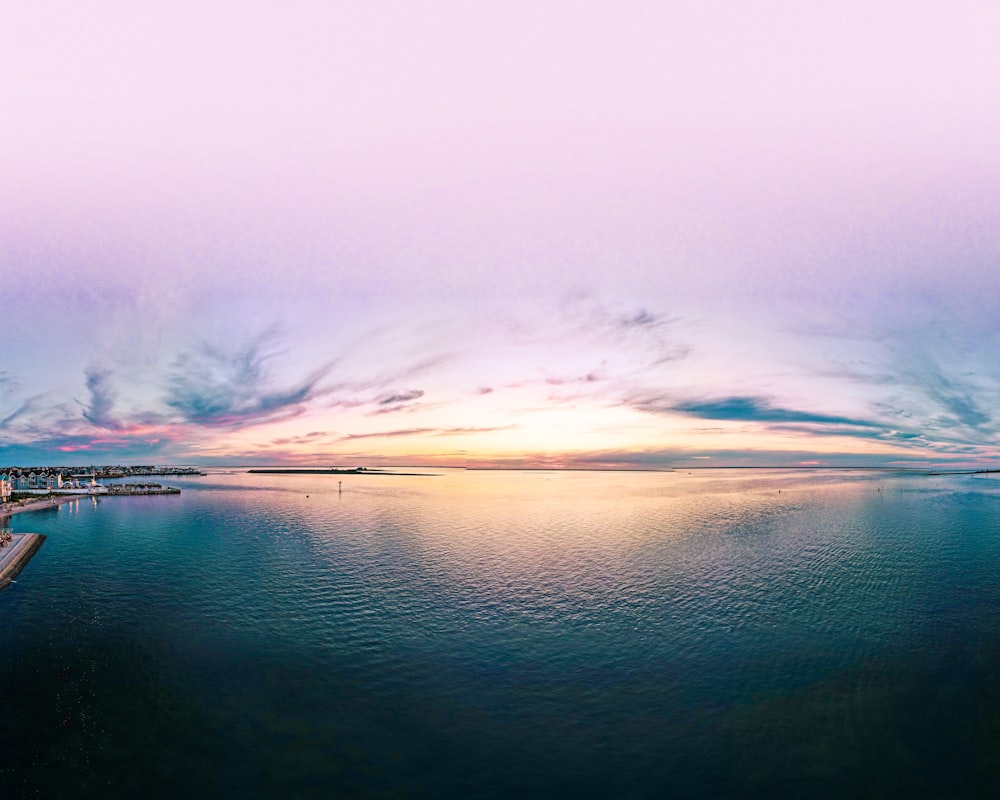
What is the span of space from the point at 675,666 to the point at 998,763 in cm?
1727

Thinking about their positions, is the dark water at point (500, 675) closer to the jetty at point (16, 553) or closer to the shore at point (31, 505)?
the jetty at point (16, 553)

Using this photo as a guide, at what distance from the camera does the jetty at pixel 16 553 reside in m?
60.8

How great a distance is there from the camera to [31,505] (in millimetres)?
132750

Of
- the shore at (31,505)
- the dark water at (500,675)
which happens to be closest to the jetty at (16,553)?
the dark water at (500,675)

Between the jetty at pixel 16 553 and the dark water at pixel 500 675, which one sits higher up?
the jetty at pixel 16 553

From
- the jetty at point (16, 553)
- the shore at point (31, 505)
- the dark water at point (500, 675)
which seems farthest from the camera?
the shore at point (31, 505)

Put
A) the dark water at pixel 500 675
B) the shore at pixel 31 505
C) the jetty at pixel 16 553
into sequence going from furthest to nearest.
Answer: the shore at pixel 31 505 → the jetty at pixel 16 553 → the dark water at pixel 500 675

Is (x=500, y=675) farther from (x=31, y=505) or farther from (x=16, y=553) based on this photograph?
(x=31, y=505)

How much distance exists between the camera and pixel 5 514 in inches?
4520

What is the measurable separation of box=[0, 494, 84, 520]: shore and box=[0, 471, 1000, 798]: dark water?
69.7 metres

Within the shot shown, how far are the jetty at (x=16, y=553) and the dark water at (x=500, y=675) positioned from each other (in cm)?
201

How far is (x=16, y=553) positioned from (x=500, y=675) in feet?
256

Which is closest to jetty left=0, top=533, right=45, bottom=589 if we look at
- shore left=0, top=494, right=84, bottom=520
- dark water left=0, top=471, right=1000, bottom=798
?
dark water left=0, top=471, right=1000, bottom=798

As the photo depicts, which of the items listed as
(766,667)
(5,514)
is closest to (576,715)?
(766,667)
